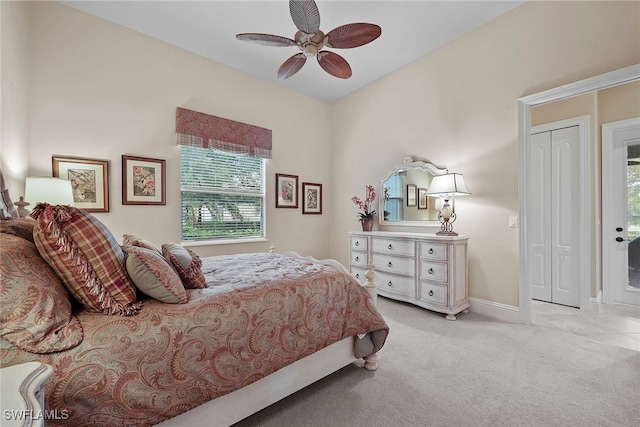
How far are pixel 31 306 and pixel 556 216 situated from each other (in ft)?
15.7

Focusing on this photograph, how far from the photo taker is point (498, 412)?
1.56 m

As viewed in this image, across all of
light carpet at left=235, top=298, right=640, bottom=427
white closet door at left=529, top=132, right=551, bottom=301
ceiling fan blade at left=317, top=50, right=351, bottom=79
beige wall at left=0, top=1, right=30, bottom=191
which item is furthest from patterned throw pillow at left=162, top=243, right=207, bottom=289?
white closet door at left=529, top=132, right=551, bottom=301

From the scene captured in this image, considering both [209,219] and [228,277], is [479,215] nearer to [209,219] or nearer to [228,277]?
[228,277]

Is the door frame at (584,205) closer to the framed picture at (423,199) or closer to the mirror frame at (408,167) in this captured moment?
the mirror frame at (408,167)

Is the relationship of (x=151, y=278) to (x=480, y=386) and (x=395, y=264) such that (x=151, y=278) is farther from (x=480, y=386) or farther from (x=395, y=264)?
(x=395, y=264)

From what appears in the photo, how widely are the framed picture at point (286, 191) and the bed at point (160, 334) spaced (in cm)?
254

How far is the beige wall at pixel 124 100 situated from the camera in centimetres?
261

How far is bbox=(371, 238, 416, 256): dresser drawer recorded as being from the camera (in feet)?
10.6

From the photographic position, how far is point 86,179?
277cm

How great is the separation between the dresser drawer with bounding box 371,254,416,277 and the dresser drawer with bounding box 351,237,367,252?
0.19 m

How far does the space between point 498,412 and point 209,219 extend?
3.45 m

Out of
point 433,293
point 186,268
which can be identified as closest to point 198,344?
point 186,268

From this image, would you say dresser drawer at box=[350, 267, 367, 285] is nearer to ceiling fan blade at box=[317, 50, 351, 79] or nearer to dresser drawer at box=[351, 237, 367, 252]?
dresser drawer at box=[351, 237, 367, 252]

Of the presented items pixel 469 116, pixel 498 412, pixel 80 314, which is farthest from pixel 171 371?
pixel 469 116
